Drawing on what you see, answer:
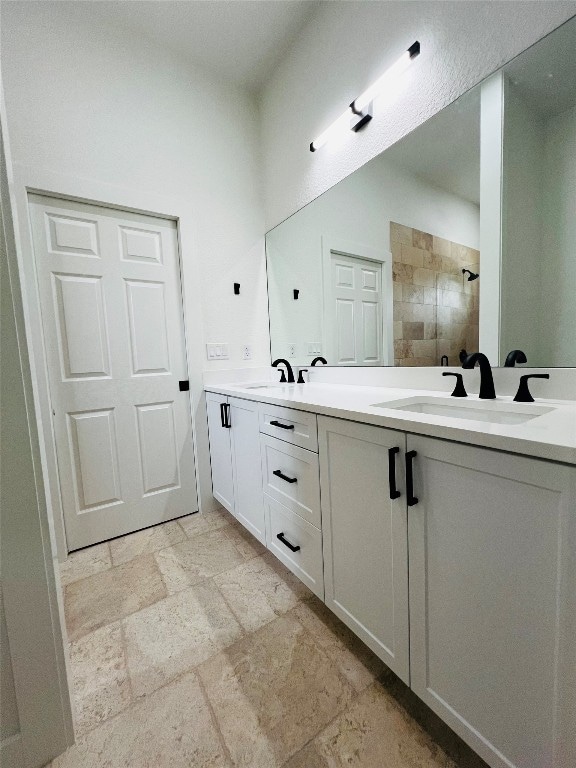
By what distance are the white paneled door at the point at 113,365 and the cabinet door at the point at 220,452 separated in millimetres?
161

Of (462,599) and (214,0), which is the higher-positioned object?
(214,0)

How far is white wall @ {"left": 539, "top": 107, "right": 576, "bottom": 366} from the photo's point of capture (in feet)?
3.16

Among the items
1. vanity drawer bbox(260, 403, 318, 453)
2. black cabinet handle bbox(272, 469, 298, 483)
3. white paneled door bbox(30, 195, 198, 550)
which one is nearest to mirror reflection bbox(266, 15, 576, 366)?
vanity drawer bbox(260, 403, 318, 453)

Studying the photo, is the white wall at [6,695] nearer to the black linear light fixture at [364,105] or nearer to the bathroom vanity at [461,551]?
the bathroom vanity at [461,551]

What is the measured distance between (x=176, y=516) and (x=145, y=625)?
0.88 m

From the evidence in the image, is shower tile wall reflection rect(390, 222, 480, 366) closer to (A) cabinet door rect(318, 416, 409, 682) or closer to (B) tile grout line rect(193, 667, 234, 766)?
(A) cabinet door rect(318, 416, 409, 682)

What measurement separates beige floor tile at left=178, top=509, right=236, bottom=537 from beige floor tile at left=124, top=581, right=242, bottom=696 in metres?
0.54

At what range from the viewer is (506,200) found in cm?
112

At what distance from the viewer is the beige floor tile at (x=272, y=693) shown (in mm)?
852

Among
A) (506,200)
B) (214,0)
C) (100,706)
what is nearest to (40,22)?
(214,0)

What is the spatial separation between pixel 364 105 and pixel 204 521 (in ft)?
8.43

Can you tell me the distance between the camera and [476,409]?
3.60ft

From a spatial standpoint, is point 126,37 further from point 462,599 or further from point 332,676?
point 332,676

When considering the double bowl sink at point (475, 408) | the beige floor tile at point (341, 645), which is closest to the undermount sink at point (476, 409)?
the double bowl sink at point (475, 408)
